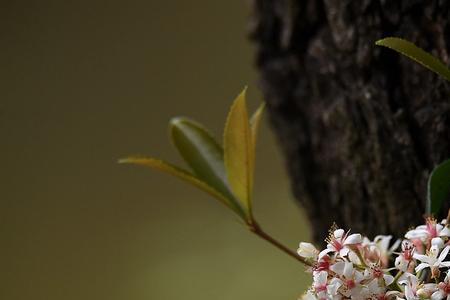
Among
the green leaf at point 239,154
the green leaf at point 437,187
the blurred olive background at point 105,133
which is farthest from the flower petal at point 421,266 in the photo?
the blurred olive background at point 105,133

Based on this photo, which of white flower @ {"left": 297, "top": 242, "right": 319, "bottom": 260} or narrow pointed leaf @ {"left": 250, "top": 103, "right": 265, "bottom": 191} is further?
narrow pointed leaf @ {"left": 250, "top": 103, "right": 265, "bottom": 191}

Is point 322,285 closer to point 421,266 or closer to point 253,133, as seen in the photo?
point 421,266

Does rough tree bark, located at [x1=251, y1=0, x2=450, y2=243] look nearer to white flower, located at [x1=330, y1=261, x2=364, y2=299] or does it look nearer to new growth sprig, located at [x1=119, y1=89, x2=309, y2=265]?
new growth sprig, located at [x1=119, y1=89, x2=309, y2=265]

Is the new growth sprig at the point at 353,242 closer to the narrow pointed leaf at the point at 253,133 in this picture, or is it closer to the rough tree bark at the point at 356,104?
the narrow pointed leaf at the point at 253,133

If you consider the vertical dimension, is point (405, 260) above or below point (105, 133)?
below

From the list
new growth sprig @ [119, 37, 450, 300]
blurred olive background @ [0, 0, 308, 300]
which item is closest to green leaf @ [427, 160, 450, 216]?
new growth sprig @ [119, 37, 450, 300]

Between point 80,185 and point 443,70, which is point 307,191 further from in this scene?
point 80,185

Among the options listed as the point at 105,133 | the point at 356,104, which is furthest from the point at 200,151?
the point at 105,133
